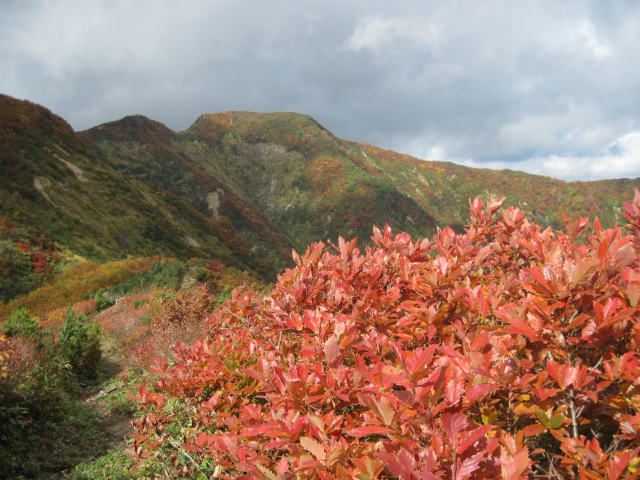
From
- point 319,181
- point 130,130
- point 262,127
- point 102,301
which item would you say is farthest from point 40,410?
point 262,127

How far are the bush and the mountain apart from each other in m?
9.02

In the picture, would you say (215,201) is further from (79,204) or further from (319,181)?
(79,204)

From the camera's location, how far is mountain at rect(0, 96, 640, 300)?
1630cm

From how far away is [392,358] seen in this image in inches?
55.1

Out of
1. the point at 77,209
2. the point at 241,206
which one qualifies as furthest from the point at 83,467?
the point at 241,206

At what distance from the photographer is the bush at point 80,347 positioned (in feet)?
17.1

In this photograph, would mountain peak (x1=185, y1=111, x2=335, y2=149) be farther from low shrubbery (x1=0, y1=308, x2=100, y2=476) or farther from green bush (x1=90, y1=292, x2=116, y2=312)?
low shrubbery (x1=0, y1=308, x2=100, y2=476)

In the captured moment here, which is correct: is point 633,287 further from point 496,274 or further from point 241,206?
point 241,206

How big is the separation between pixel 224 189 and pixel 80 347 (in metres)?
32.2

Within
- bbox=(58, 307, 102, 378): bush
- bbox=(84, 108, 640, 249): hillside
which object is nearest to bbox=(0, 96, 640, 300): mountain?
bbox=(84, 108, 640, 249): hillside

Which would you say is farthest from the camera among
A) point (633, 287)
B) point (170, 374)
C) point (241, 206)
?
point (241, 206)

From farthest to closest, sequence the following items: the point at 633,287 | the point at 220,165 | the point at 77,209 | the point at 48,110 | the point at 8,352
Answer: the point at 220,165 → the point at 48,110 → the point at 77,209 → the point at 8,352 → the point at 633,287

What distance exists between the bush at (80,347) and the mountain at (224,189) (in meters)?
9.02

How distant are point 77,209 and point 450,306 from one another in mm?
20527
